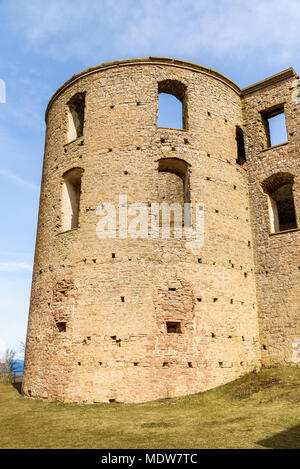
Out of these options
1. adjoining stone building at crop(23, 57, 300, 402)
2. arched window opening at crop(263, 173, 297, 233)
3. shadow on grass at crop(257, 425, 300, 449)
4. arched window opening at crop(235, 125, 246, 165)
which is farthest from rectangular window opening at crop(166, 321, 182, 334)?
arched window opening at crop(235, 125, 246, 165)

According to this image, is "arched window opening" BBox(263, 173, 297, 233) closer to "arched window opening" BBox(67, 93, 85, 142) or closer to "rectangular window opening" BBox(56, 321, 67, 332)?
"arched window opening" BBox(67, 93, 85, 142)

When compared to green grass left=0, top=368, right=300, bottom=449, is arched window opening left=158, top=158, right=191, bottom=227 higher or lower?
higher

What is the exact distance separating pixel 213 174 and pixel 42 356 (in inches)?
276

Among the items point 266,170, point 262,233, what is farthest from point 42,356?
point 266,170

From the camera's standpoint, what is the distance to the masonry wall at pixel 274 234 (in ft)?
33.9

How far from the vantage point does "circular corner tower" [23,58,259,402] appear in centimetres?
913

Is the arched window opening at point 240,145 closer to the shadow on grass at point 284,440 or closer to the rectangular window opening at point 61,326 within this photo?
the rectangular window opening at point 61,326

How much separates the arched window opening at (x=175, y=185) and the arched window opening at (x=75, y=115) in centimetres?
315

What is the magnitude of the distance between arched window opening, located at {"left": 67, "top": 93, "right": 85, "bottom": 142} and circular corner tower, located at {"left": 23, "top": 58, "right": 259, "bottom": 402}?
65 millimetres

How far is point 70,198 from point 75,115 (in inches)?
122

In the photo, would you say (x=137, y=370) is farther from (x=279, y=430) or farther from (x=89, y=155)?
(x=89, y=155)

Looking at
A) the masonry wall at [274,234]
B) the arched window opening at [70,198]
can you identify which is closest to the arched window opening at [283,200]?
the masonry wall at [274,234]
